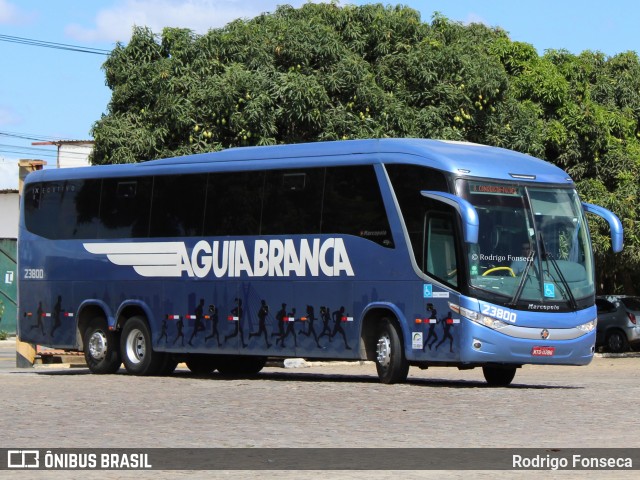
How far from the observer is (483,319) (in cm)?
2103

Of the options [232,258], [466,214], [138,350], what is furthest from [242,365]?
[466,214]

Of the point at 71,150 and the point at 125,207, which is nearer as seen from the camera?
the point at 125,207

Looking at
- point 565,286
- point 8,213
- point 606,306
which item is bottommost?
point 606,306

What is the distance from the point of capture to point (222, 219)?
24453 millimetres

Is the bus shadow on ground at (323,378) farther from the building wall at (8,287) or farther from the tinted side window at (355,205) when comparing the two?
the building wall at (8,287)

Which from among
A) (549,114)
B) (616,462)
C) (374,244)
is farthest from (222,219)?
(549,114)

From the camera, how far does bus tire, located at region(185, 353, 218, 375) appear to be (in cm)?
2697

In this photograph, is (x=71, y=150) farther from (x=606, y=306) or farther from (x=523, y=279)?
(x=523, y=279)

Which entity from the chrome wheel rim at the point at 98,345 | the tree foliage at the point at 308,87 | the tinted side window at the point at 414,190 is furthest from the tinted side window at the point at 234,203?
the tree foliage at the point at 308,87

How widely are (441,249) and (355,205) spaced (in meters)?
1.74

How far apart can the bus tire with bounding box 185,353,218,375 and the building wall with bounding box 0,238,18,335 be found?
2204cm

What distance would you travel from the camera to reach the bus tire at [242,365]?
2677 centimetres

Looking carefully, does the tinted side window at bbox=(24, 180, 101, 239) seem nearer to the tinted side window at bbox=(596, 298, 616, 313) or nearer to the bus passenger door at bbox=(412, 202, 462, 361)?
the bus passenger door at bbox=(412, 202, 462, 361)

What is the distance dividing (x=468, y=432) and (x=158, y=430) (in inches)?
121
